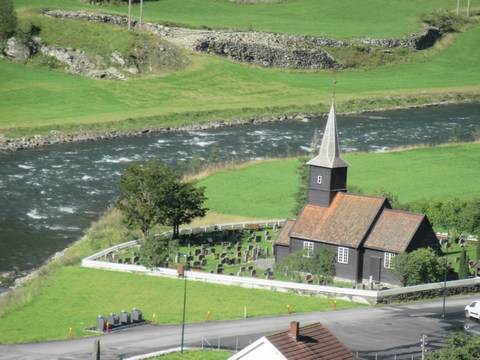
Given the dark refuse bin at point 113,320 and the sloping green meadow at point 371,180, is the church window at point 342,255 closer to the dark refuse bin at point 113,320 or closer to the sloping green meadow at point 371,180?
the sloping green meadow at point 371,180

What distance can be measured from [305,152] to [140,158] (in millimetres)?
17001

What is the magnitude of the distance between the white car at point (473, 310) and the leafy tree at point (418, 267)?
6584 mm

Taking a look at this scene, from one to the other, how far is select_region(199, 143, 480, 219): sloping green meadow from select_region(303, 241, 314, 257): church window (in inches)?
688

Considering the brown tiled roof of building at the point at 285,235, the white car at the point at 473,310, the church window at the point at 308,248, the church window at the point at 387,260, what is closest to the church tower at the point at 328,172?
the brown tiled roof of building at the point at 285,235

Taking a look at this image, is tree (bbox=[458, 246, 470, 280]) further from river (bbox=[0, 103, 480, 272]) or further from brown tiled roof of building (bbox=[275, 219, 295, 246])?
river (bbox=[0, 103, 480, 272])

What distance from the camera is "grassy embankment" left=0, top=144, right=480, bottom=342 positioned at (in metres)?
92.4

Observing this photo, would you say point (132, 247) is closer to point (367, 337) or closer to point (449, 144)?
point (367, 337)

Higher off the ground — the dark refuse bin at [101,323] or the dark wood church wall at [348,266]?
the dark wood church wall at [348,266]

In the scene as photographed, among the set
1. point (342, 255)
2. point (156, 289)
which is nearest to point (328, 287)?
point (342, 255)

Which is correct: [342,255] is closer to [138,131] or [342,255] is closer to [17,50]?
[138,131]

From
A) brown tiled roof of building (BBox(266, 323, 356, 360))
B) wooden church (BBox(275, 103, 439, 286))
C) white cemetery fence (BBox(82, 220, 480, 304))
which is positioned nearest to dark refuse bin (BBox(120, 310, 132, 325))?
white cemetery fence (BBox(82, 220, 480, 304))

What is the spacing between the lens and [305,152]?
15488cm

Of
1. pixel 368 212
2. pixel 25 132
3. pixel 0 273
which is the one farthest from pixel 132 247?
pixel 25 132

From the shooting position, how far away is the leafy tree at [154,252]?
4063 inches
